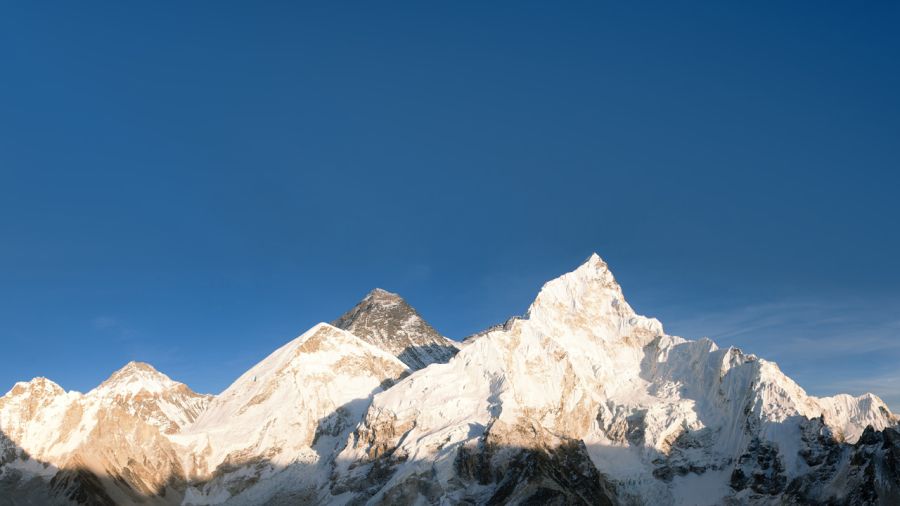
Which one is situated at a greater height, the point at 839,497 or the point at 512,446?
the point at 512,446

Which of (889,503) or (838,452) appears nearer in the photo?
(889,503)

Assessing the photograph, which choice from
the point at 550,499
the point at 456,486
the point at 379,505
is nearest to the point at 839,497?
the point at 550,499

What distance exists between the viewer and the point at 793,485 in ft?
650

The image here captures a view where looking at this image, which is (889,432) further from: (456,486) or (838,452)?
(456,486)

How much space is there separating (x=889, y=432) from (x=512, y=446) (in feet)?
289

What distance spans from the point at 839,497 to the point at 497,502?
79186 millimetres

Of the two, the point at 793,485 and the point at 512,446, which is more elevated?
the point at 512,446

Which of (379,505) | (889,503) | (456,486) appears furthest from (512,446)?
(889,503)

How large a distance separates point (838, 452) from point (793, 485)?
1393cm

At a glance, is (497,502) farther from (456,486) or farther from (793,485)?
(793,485)

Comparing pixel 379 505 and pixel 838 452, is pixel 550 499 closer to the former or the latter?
pixel 379 505

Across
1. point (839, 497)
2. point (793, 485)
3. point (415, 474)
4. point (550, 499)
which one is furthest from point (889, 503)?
point (415, 474)

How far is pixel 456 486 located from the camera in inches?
7539

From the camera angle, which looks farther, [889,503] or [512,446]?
[512,446]
